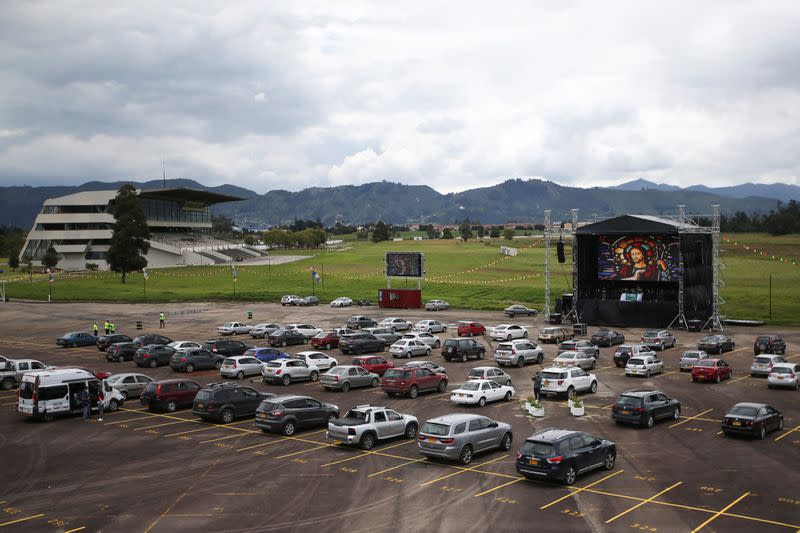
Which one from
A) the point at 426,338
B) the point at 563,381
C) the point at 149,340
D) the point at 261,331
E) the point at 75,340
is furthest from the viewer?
the point at 261,331

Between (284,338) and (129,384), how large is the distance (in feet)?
61.7

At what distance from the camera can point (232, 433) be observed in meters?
26.7

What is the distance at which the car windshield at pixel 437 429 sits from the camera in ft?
71.9

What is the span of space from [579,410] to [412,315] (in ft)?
150

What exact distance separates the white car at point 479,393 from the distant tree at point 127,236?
3589 inches

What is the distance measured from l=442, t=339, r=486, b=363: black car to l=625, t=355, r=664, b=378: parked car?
991 centimetres

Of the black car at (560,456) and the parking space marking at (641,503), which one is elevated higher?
the black car at (560,456)

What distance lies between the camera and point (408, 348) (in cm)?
4647

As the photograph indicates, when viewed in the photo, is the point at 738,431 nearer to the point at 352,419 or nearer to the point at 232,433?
the point at 352,419

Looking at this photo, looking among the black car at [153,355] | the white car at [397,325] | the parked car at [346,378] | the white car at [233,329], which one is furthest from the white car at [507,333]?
the black car at [153,355]

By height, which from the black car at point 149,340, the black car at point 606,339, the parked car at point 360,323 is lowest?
the black car at point 606,339

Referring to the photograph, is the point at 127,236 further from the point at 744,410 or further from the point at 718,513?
the point at 718,513

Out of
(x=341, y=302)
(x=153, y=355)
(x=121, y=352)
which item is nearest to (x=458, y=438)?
(x=153, y=355)

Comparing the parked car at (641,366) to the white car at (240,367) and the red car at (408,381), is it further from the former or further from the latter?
the white car at (240,367)
